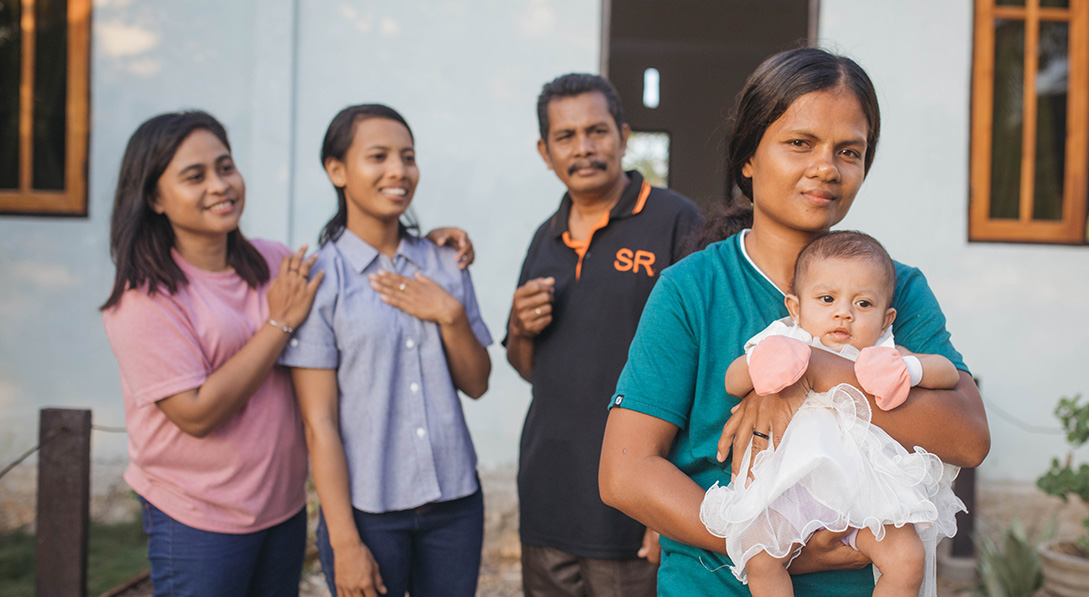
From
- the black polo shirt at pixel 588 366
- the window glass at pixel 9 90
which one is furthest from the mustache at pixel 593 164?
the window glass at pixel 9 90

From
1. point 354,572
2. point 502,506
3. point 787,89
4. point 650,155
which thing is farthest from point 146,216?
point 650,155

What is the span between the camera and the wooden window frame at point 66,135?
4355 millimetres

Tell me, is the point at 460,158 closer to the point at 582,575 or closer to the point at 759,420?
the point at 582,575

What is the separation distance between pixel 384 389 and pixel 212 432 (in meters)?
0.47

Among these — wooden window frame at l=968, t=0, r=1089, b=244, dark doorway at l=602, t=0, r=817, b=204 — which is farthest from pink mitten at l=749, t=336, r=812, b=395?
dark doorway at l=602, t=0, r=817, b=204

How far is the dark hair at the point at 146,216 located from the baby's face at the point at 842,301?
5.17ft

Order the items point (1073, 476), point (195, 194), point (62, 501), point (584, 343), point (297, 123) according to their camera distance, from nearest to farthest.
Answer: point (195, 194)
point (584, 343)
point (62, 501)
point (1073, 476)
point (297, 123)

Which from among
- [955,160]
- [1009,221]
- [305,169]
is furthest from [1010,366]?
[305,169]

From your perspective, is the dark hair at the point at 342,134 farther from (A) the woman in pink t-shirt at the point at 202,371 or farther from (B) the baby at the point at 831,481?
(B) the baby at the point at 831,481

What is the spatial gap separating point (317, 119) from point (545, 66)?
49.6 inches

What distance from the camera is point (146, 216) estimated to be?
83.6 inches

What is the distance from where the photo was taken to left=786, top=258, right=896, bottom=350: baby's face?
4.34 feet

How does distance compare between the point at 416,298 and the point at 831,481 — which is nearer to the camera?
the point at 831,481

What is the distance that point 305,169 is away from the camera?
14.0 ft
